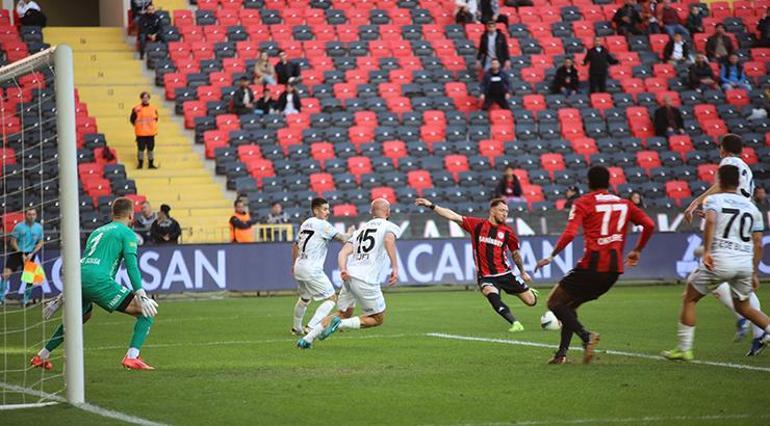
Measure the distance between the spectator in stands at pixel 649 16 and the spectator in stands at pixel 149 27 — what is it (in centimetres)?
1466

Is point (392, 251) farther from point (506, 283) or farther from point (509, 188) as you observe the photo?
point (509, 188)

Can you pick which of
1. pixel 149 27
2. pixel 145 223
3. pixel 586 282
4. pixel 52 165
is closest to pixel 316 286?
pixel 586 282

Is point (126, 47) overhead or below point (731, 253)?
overhead

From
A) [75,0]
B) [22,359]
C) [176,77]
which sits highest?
[75,0]

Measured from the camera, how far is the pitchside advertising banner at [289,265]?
27406 millimetres

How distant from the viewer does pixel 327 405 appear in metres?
10.8

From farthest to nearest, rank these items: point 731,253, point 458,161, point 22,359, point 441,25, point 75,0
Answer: point 75,0 < point 441,25 < point 458,161 < point 22,359 < point 731,253

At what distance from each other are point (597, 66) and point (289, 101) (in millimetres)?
8815

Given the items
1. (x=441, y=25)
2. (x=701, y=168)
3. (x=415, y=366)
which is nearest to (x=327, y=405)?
(x=415, y=366)

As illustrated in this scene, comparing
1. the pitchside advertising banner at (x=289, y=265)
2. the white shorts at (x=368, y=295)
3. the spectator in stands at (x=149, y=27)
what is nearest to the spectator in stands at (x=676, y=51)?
A: the pitchside advertising banner at (x=289, y=265)

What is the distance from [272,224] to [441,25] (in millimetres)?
12056

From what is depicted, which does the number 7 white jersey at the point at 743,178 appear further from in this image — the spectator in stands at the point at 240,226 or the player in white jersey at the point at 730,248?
the spectator in stands at the point at 240,226

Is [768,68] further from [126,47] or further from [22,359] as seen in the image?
[22,359]

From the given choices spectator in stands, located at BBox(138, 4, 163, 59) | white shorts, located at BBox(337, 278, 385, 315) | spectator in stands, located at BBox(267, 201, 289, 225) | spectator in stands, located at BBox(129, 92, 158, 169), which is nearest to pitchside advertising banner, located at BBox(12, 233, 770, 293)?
spectator in stands, located at BBox(267, 201, 289, 225)
